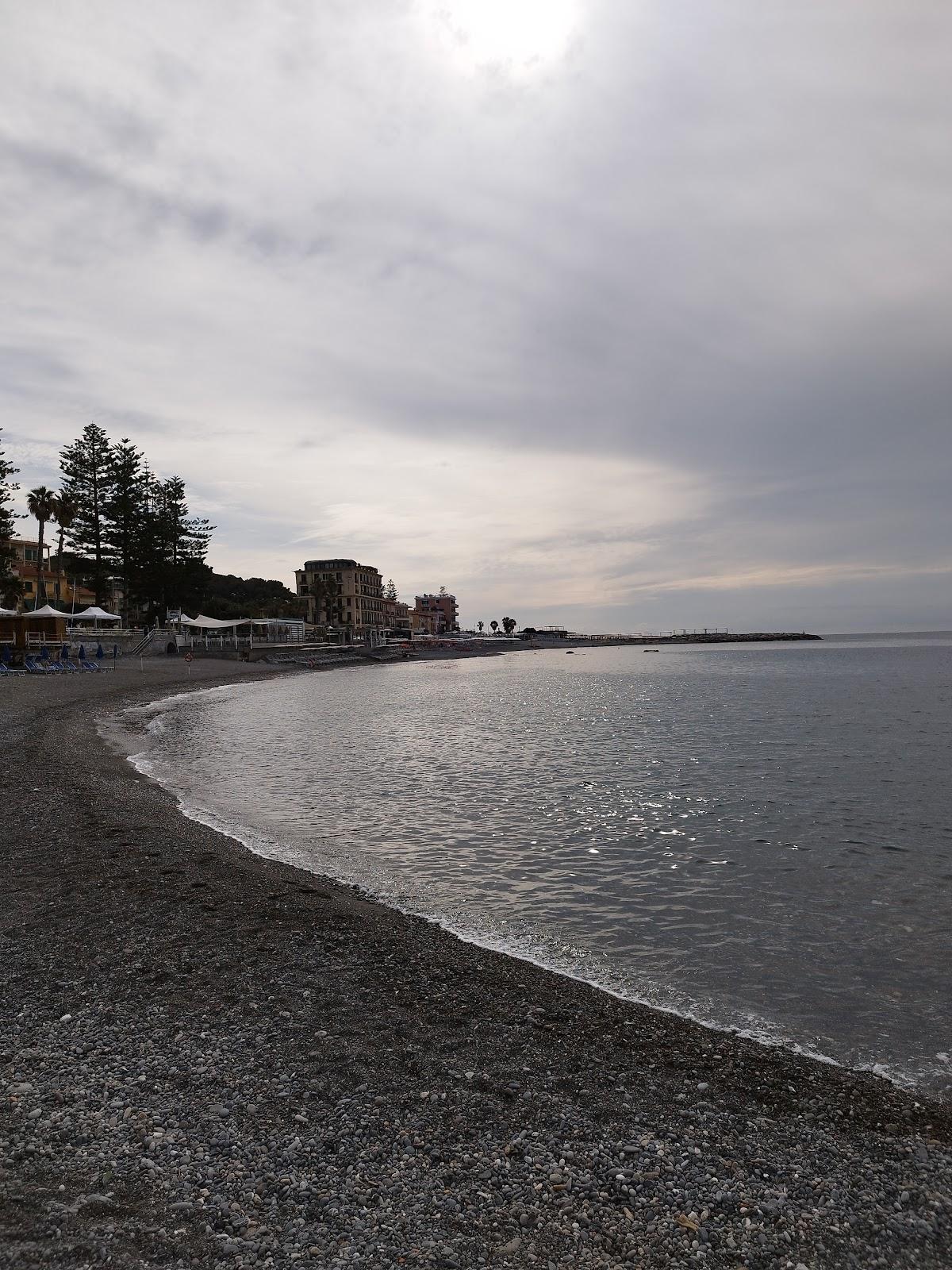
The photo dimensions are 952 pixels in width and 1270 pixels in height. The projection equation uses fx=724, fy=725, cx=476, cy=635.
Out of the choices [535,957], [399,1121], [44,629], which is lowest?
[535,957]

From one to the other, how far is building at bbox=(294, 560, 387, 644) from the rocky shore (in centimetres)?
15148

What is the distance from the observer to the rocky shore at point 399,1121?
141 inches

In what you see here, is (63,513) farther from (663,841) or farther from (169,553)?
(663,841)

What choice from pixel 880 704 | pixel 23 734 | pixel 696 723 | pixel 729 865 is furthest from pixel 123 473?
pixel 729 865

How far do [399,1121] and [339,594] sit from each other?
181023 mm

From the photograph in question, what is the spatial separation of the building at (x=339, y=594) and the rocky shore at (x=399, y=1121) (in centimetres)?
15148

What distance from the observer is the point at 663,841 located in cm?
1310

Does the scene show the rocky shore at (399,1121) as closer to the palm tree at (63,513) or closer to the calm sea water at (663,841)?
the calm sea water at (663,841)

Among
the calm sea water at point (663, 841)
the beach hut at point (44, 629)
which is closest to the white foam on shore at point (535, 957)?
the calm sea water at point (663, 841)

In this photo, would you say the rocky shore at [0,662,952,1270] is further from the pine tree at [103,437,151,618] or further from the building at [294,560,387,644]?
the building at [294,560,387,644]

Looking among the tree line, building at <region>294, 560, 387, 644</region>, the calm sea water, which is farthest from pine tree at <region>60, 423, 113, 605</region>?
building at <region>294, 560, 387, 644</region>

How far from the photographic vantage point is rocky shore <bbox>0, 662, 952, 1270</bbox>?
3.58 m

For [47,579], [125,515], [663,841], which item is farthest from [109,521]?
[663,841]

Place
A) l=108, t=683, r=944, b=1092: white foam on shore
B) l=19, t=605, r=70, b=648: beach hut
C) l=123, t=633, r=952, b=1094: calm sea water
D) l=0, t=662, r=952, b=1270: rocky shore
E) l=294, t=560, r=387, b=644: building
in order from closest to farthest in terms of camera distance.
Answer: l=0, t=662, r=952, b=1270: rocky shore → l=108, t=683, r=944, b=1092: white foam on shore → l=123, t=633, r=952, b=1094: calm sea water → l=19, t=605, r=70, b=648: beach hut → l=294, t=560, r=387, b=644: building
